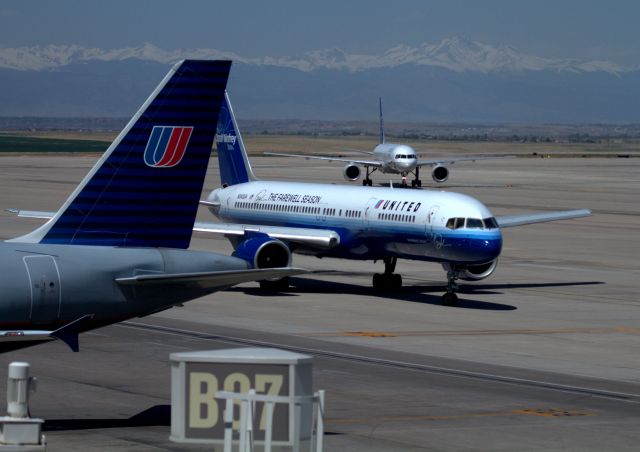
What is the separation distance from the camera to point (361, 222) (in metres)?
43.1

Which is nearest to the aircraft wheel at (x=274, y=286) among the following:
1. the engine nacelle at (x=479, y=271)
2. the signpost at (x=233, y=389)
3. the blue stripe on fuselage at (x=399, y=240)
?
the blue stripe on fuselage at (x=399, y=240)

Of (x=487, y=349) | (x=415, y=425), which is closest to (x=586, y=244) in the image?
(x=487, y=349)

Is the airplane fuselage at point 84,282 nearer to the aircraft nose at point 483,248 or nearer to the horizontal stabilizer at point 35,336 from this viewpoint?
the horizontal stabilizer at point 35,336

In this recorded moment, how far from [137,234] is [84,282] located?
1394 mm

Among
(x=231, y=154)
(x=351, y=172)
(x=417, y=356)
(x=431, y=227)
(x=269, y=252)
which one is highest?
(x=351, y=172)

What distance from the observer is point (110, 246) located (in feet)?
69.1

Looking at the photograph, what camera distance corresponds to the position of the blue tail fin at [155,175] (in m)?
21.0

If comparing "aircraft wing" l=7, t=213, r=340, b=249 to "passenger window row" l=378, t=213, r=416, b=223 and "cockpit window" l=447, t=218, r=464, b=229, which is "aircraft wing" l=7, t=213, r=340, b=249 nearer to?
"passenger window row" l=378, t=213, r=416, b=223

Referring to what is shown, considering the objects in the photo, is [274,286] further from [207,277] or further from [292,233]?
[207,277]

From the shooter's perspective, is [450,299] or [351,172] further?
[351,172]

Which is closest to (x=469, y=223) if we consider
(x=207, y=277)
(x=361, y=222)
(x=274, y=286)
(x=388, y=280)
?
(x=361, y=222)

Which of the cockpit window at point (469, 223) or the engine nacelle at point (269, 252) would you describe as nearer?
the cockpit window at point (469, 223)

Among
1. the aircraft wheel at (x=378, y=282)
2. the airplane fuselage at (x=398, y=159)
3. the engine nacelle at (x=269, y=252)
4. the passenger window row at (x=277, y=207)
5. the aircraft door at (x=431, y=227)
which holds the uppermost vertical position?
the airplane fuselage at (x=398, y=159)

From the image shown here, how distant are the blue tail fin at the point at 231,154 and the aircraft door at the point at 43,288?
3050 cm
